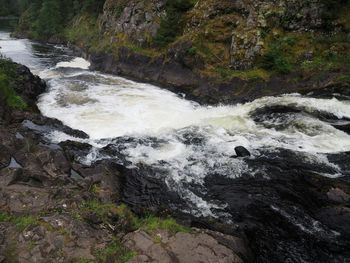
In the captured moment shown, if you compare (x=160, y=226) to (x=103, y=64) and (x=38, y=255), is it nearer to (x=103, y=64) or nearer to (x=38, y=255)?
(x=38, y=255)

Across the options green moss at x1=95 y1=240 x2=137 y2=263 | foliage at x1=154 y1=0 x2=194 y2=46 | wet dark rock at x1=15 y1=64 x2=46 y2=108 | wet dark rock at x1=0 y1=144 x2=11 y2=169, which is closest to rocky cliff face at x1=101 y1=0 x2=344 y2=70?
foliage at x1=154 y1=0 x2=194 y2=46

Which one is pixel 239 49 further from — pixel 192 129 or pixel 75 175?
pixel 75 175

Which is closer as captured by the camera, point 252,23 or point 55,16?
point 252,23

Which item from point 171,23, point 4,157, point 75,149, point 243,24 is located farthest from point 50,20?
point 4,157

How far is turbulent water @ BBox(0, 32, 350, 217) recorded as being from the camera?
1757cm

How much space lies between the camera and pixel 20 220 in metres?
11.5

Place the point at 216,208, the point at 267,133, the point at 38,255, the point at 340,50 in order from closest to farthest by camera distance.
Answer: the point at 38,255 → the point at 216,208 → the point at 267,133 → the point at 340,50

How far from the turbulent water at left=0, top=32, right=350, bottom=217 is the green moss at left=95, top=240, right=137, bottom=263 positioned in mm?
4527

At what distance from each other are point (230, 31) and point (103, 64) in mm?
16408

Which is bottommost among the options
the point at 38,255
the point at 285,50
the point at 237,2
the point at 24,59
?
the point at 24,59

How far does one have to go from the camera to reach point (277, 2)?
105 ft

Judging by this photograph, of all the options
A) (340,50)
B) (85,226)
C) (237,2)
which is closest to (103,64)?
(237,2)

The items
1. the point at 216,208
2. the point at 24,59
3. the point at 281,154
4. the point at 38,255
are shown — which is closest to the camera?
the point at 38,255

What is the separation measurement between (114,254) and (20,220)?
3.51 m
